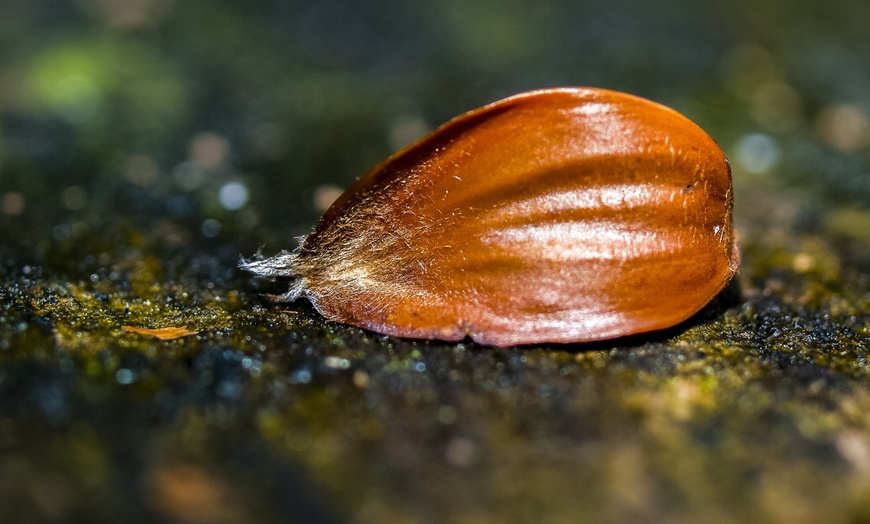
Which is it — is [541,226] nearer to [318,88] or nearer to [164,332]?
[164,332]

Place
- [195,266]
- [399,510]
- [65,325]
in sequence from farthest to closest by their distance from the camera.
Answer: [195,266] < [65,325] < [399,510]

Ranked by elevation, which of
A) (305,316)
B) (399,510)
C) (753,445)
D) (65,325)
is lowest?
(753,445)

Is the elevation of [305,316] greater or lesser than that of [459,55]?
lesser

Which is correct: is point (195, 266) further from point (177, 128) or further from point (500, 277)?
point (177, 128)

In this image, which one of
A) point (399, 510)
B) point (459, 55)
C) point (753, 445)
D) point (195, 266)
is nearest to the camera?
point (399, 510)

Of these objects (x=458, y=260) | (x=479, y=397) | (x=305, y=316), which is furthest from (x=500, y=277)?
(x=305, y=316)

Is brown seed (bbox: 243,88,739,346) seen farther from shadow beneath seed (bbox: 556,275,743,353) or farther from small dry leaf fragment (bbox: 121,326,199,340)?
small dry leaf fragment (bbox: 121,326,199,340)
